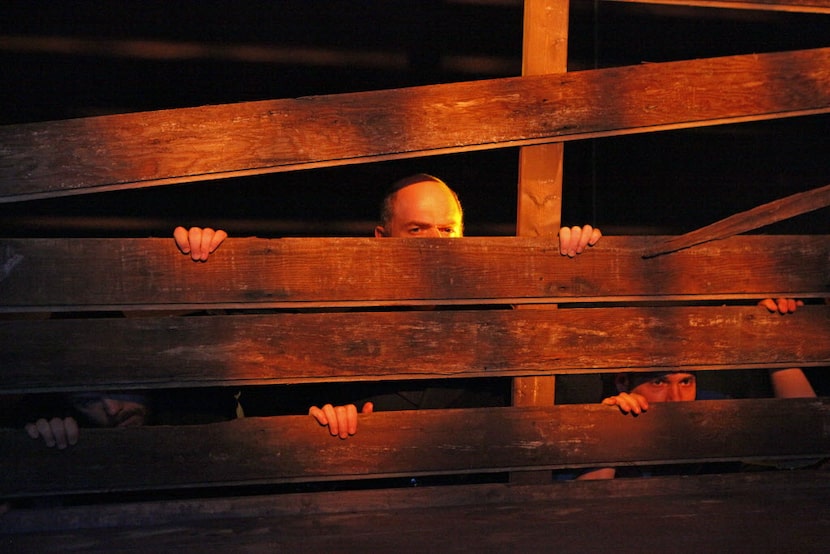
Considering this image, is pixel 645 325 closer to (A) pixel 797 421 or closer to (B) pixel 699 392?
(A) pixel 797 421

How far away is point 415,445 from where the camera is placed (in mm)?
2777

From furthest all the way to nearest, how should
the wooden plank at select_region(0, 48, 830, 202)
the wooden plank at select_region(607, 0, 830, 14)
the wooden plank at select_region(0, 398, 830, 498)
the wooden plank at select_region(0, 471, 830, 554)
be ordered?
the wooden plank at select_region(607, 0, 830, 14), the wooden plank at select_region(0, 398, 830, 498), the wooden plank at select_region(0, 48, 830, 202), the wooden plank at select_region(0, 471, 830, 554)

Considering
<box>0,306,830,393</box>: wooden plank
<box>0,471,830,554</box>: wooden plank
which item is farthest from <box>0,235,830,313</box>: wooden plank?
<box>0,471,830,554</box>: wooden plank

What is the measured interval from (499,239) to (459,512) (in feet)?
2.86

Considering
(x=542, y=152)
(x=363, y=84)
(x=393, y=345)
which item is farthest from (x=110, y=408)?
(x=363, y=84)

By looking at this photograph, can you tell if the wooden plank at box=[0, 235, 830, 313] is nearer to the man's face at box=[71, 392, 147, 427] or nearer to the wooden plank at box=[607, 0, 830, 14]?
the man's face at box=[71, 392, 147, 427]

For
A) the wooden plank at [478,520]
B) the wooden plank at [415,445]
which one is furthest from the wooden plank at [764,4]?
the wooden plank at [478,520]

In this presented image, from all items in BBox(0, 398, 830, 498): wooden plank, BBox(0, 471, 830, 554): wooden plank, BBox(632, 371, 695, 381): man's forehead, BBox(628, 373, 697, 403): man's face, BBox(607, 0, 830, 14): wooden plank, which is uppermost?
BBox(607, 0, 830, 14): wooden plank

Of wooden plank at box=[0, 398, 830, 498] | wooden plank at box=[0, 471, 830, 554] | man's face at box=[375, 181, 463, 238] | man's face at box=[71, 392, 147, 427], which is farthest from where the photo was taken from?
man's face at box=[375, 181, 463, 238]

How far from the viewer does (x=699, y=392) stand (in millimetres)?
3801

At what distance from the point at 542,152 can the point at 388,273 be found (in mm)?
641

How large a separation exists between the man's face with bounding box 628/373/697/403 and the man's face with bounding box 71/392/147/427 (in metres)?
1.89

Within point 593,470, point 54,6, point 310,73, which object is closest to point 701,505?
point 593,470

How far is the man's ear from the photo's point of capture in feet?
11.1
